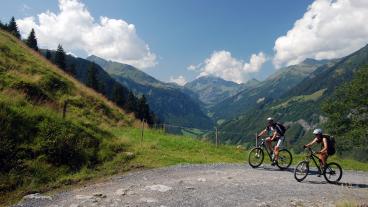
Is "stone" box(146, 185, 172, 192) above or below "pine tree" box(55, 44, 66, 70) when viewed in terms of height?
below

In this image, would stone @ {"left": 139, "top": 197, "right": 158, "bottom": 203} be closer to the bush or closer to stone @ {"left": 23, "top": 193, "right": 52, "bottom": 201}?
stone @ {"left": 23, "top": 193, "right": 52, "bottom": 201}

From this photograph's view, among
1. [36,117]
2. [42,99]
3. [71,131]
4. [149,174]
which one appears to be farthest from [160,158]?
[42,99]

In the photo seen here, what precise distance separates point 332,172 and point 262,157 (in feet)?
14.9

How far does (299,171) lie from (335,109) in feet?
136

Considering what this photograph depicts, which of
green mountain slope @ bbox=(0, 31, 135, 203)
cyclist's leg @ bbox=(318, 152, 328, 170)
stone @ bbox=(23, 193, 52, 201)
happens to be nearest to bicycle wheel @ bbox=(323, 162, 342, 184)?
cyclist's leg @ bbox=(318, 152, 328, 170)

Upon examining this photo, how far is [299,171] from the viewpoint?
17.6m

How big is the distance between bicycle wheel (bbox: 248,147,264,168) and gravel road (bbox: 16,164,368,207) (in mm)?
2113

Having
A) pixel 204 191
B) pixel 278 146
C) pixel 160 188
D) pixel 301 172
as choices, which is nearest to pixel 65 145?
pixel 160 188

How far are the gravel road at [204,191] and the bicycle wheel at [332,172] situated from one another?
0.41 metres

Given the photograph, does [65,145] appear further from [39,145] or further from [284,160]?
[284,160]

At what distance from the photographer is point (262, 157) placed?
70.1 feet

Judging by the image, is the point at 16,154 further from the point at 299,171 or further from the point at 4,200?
the point at 299,171

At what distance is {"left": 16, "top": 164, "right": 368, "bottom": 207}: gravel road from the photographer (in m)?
12.9

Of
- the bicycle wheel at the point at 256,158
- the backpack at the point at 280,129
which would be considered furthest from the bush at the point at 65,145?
the backpack at the point at 280,129
